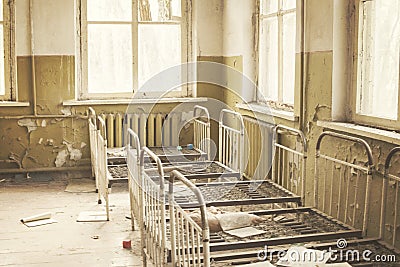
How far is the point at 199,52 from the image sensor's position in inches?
254

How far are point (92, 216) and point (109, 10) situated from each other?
2576 mm

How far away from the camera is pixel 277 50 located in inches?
201

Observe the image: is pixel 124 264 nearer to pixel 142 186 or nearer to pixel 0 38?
pixel 142 186

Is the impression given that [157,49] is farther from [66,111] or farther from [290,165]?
[290,165]

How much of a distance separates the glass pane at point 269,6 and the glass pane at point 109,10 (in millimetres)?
1686

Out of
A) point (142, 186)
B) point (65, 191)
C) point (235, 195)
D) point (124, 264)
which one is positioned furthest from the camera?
point (65, 191)

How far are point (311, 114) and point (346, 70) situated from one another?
47cm

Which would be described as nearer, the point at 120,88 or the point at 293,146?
the point at 293,146

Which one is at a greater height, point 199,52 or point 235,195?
point 199,52

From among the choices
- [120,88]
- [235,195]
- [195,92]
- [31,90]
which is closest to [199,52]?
[195,92]

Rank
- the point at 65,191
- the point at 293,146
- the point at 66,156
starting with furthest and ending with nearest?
the point at 66,156
the point at 65,191
the point at 293,146

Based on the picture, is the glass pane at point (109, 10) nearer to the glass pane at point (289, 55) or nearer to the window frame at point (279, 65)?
the window frame at point (279, 65)

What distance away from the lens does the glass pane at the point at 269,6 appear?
5.17m

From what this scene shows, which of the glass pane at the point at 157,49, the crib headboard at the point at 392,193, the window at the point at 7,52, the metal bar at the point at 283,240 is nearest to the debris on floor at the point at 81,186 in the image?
the window at the point at 7,52
